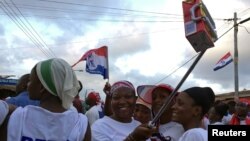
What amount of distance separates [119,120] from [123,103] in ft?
0.50

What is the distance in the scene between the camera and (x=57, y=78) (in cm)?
228

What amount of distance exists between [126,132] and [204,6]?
145 cm

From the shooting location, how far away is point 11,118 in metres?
2.23

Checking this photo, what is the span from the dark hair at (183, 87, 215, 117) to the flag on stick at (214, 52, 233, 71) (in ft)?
50.1

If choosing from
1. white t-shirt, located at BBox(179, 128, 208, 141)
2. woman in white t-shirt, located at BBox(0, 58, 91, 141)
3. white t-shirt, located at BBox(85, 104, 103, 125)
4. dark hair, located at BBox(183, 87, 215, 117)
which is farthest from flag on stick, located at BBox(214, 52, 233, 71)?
woman in white t-shirt, located at BBox(0, 58, 91, 141)

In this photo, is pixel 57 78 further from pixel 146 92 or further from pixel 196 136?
pixel 146 92

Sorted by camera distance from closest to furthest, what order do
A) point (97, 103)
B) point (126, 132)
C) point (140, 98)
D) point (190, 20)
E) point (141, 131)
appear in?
point (190, 20)
point (141, 131)
point (126, 132)
point (140, 98)
point (97, 103)

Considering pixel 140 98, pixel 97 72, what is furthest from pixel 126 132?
pixel 97 72

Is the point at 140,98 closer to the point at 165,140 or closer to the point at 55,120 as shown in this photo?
the point at 165,140

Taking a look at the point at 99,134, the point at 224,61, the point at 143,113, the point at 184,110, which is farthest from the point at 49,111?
the point at 224,61

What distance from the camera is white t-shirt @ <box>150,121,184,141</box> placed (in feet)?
11.0

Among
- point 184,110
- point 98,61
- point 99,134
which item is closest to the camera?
point 184,110

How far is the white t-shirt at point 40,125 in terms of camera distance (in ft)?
7.24

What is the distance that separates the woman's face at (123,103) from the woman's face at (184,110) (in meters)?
0.49
